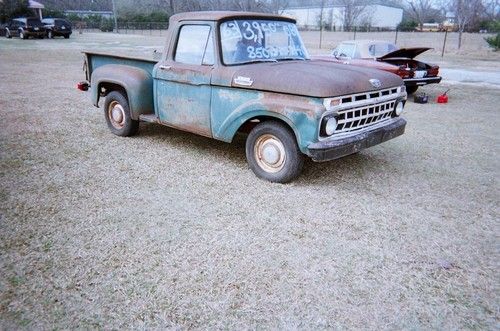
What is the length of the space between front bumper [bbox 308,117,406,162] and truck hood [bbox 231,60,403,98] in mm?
488

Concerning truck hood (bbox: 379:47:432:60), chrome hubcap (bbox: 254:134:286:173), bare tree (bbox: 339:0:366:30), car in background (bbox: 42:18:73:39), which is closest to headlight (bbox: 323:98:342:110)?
chrome hubcap (bbox: 254:134:286:173)

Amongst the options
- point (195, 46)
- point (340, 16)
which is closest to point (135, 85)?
point (195, 46)

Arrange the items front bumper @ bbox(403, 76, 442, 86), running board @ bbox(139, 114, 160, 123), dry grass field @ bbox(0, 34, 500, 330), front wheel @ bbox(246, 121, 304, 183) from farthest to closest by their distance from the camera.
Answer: front bumper @ bbox(403, 76, 442, 86) → running board @ bbox(139, 114, 160, 123) → front wheel @ bbox(246, 121, 304, 183) → dry grass field @ bbox(0, 34, 500, 330)

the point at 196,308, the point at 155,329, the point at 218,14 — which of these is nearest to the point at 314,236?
the point at 196,308

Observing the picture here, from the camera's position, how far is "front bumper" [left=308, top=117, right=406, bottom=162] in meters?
3.89

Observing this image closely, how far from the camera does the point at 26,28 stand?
30922mm

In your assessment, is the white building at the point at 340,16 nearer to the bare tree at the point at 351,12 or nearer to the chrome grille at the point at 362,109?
the bare tree at the point at 351,12

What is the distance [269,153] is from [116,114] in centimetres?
300

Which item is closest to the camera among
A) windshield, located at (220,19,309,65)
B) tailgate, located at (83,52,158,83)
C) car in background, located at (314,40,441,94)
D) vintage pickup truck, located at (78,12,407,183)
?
vintage pickup truck, located at (78,12,407,183)

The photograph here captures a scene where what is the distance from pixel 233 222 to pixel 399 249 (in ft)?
4.86

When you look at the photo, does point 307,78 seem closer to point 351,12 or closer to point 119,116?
point 119,116

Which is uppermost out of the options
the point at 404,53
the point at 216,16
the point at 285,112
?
the point at 216,16

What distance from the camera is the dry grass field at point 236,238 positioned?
252 cm

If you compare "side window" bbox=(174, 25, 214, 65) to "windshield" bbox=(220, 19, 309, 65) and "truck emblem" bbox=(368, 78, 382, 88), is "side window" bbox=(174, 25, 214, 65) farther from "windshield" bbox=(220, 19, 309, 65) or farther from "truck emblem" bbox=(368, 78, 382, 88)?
"truck emblem" bbox=(368, 78, 382, 88)
